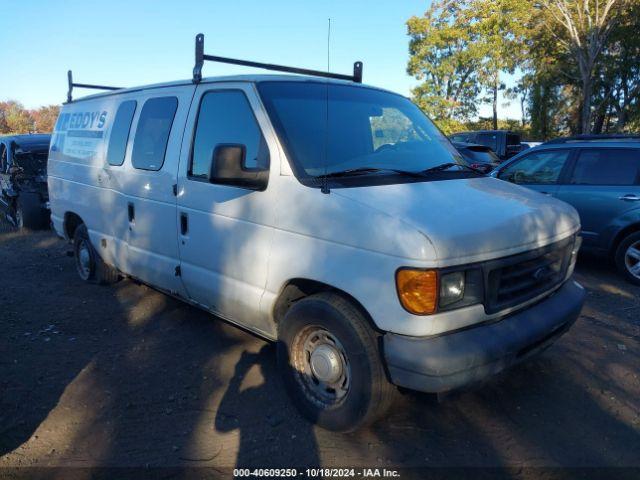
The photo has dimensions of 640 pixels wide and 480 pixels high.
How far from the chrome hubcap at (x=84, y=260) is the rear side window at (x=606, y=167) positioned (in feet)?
20.5

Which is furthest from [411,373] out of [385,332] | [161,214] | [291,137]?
[161,214]

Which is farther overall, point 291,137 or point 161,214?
point 161,214

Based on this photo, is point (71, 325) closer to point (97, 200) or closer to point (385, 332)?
point (97, 200)

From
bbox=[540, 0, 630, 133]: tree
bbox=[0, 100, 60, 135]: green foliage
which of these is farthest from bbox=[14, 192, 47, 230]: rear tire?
bbox=[0, 100, 60, 135]: green foliage

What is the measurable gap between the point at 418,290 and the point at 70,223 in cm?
503

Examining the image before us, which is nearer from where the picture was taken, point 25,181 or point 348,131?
point 348,131

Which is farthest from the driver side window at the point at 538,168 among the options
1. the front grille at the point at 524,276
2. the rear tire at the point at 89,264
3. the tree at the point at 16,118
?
the tree at the point at 16,118

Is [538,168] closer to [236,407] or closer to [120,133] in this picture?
[120,133]

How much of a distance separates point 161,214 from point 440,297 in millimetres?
2549

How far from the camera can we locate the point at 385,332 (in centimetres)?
279

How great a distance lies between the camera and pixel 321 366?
10.3 ft

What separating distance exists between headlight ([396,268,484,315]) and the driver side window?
5.03 m

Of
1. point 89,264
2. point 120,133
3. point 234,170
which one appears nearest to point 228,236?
point 234,170

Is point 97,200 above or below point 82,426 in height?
above
